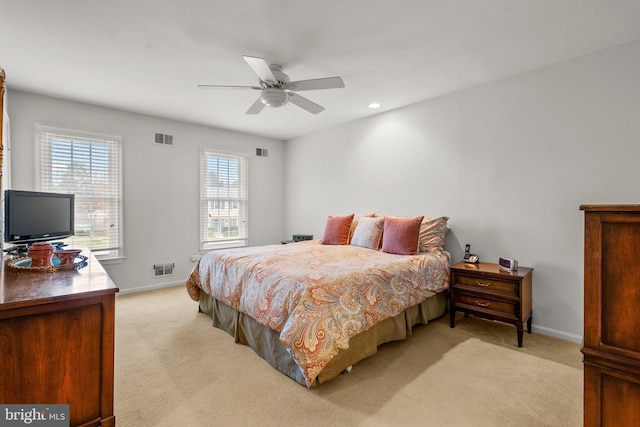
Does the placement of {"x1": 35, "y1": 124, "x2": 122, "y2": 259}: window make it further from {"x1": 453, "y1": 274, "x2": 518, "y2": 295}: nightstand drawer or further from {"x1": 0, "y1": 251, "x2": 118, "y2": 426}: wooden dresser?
{"x1": 453, "y1": 274, "x2": 518, "y2": 295}: nightstand drawer

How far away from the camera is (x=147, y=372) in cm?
221

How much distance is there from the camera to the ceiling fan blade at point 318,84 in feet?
8.09

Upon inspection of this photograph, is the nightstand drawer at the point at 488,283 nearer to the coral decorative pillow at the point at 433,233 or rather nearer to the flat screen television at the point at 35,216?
the coral decorative pillow at the point at 433,233

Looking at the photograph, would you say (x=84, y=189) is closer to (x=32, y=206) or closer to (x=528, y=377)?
(x=32, y=206)

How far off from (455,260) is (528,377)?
1.54 meters

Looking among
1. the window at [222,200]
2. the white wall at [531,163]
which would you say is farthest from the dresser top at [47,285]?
the white wall at [531,163]

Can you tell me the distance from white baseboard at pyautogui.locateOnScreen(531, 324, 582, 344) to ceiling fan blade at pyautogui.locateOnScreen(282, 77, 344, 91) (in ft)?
9.78

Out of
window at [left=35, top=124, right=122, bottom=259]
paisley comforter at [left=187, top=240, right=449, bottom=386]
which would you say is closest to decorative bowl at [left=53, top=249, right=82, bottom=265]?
paisley comforter at [left=187, top=240, right=449, bottom=386]

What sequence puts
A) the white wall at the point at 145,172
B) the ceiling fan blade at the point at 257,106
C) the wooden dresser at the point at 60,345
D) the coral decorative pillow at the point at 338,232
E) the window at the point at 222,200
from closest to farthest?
the wooden dresser at the point at 60,345 < the ceiling fan blade at the point at 257,106 < the white wall at the point at 145,172 < the coral decorative pillow at the point at 338,232 < the window at the point at 222,200

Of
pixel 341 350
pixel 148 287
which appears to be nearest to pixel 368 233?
pixel 341 350

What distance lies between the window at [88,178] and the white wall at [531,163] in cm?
370

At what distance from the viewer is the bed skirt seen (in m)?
2.11

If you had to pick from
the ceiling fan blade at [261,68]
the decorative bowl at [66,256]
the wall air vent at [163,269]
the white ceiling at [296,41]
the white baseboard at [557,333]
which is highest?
the white ceiling at [296,41]

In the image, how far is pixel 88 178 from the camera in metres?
3.94
